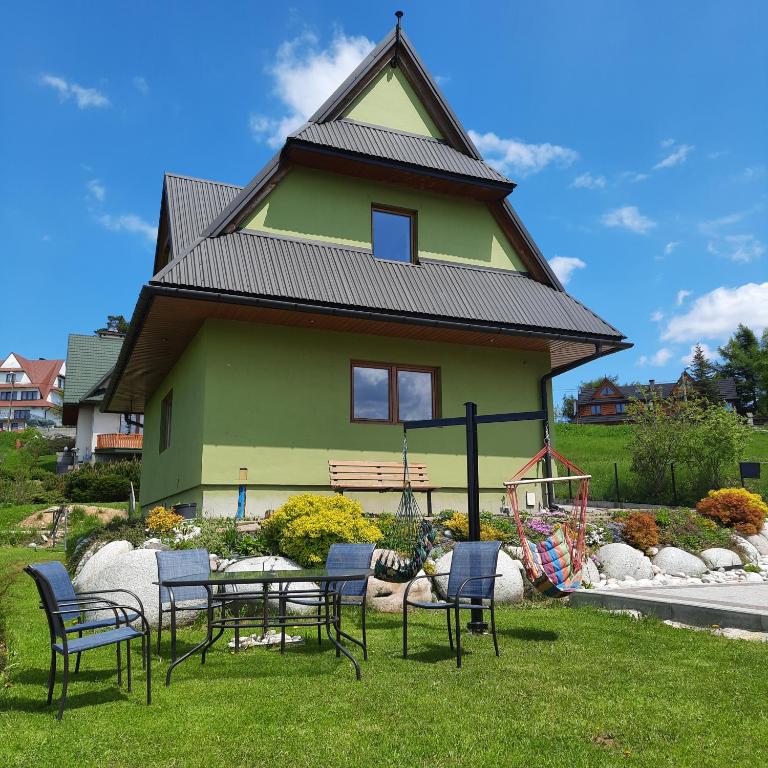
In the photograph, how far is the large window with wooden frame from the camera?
42.9 ft

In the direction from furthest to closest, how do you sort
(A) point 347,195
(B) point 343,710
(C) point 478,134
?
(C) point 478,134
(A) point 347,195
(B) point 343,710

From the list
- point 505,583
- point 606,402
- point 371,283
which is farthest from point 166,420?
point 606,402

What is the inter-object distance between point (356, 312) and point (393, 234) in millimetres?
3129

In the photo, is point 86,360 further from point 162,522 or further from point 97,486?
point 162,522

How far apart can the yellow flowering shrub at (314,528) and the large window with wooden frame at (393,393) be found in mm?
3553

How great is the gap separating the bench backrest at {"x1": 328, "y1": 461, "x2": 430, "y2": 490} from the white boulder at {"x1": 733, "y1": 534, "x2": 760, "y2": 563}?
18.5ft

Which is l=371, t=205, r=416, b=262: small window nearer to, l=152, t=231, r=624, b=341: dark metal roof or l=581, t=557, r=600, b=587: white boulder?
l=152, t=231, r=624, b=341: dark metal roof

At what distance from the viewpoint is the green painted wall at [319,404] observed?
11.9 metres

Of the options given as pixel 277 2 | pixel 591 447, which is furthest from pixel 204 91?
pixel 591 447

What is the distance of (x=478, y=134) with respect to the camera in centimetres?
1585

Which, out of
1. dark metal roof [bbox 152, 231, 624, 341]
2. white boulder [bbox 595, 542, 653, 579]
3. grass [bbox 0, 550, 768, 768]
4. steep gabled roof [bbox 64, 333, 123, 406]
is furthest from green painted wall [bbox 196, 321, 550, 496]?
steep gabled roof [bbox 64, 333, 123, 406]

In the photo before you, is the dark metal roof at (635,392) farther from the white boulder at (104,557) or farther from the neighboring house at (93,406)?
the white boulder at (104,557)

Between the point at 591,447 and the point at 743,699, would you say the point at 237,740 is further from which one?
the point at 591,447

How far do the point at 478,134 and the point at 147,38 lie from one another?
24.1 ft
